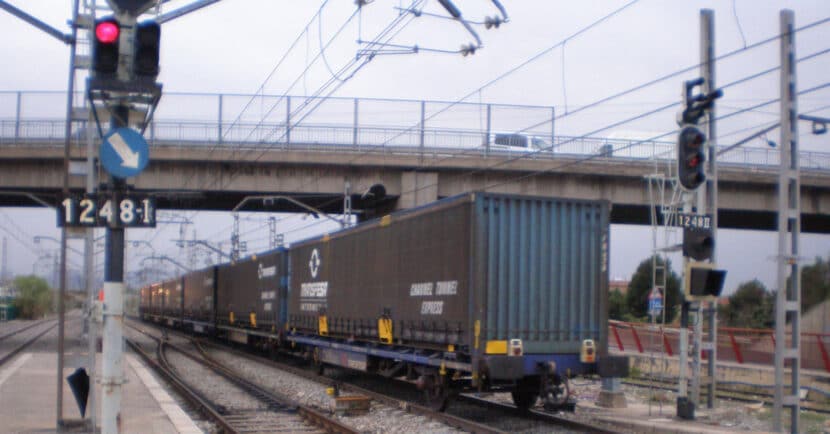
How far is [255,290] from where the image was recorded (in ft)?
90.9

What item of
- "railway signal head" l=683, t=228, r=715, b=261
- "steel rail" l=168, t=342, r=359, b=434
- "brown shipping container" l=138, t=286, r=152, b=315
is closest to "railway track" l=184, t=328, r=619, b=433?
"steel rail" l=168, t=342, r=359, b=434

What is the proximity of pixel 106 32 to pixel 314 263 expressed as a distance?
14278 mm

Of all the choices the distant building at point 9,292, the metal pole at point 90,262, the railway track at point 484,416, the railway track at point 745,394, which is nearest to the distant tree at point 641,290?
the railway track at point 745,394

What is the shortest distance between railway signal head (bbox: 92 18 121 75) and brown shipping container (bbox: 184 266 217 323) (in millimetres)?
29765

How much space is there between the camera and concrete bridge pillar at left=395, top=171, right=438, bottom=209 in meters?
29.3

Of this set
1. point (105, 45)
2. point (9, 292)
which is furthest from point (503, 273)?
point (9, 292)

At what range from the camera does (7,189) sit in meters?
29.3

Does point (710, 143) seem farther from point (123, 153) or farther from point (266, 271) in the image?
point (266, 271)

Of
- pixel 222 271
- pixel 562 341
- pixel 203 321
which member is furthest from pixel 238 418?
pixel 203 321

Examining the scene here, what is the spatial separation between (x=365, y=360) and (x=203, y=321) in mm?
23590

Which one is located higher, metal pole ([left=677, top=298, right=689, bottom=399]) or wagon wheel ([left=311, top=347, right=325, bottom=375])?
metal pole ([left=677, top=298, right=689, bottom=399])

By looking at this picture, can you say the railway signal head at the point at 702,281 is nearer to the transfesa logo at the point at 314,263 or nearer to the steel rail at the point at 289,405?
Result: the steel rail at the point at 289,405

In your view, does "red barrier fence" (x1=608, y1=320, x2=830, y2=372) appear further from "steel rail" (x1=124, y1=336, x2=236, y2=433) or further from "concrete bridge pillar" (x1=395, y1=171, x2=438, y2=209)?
"steel rail" (x1=124, y1=336, x2=236, y2=433)

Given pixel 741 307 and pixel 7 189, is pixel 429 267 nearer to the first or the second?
pixel 7 189
